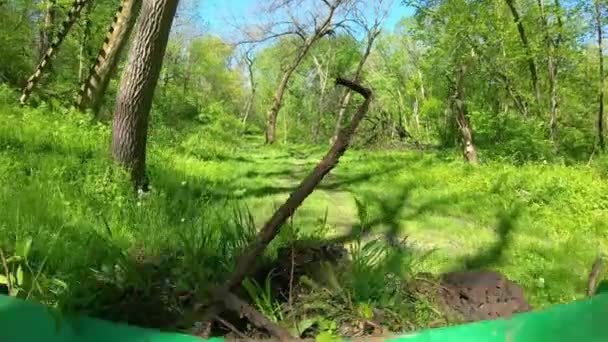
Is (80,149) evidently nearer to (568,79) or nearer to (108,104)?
(108,104)

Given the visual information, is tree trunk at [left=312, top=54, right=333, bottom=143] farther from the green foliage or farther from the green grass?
the green foliage

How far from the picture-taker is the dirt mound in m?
2.41

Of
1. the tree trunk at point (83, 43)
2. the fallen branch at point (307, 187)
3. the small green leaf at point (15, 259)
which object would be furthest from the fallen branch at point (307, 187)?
the tree trunk at point (83, 43)

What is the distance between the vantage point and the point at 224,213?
566 cm

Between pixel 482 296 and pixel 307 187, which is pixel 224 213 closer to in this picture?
pixel 307 187

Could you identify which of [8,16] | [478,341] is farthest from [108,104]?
[478,341]

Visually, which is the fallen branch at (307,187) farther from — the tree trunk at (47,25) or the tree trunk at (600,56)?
the tree trunk at (600,56)

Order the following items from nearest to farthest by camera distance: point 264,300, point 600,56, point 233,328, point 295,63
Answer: point 233,328, point 264,300, point 600,56, point 295,63

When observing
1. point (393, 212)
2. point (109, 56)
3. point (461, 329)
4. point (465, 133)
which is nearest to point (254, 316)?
point (461, 329)

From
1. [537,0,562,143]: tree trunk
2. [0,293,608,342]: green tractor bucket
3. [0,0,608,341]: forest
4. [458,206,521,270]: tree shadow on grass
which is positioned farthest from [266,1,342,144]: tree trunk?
[0,293,608,342]: green tractor bucket

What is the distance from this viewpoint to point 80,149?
6.98 meters

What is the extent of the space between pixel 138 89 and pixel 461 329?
18.4 ft

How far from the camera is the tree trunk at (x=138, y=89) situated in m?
6.39

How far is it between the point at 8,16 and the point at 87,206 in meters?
18.0
